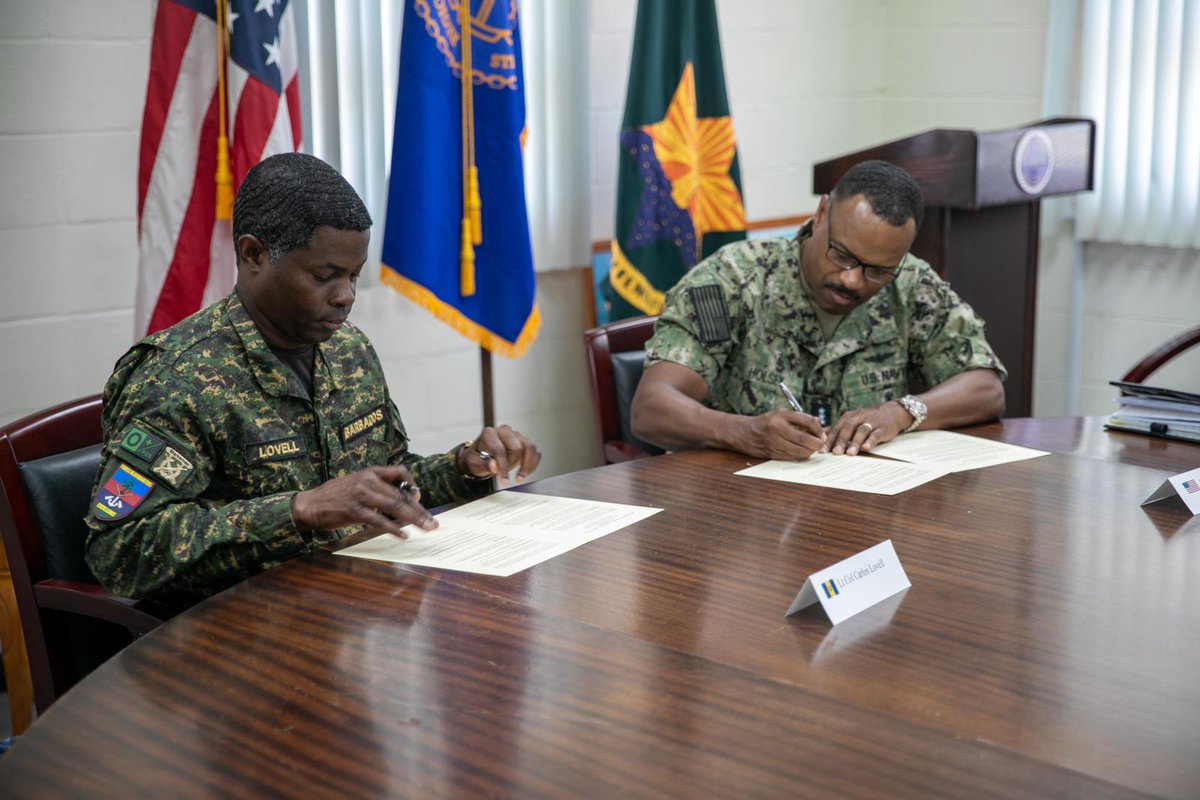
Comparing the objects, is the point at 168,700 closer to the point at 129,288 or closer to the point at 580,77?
the point at 129,288

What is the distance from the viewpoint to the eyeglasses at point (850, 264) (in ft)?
7.40

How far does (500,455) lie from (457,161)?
4.40ft

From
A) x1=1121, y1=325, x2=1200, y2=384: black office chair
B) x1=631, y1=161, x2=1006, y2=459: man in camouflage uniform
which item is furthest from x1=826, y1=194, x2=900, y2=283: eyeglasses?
x1=1121, y1=325, x2=1200, y2=384: black office chair

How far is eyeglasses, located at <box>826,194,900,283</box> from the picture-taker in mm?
2256

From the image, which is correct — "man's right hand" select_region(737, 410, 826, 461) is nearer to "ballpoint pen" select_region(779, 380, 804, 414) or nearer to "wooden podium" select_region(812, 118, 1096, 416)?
"ballpoint pen" select_region(779, 380, 804, 414)

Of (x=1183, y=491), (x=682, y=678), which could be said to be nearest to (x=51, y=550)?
(x=682, y=678)

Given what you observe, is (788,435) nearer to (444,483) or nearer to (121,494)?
(444,483)

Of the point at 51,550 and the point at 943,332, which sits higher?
the point at 943,332

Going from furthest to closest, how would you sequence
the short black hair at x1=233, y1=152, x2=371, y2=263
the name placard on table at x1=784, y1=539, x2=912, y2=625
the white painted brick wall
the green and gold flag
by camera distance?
the green and gold flag, the white painted brick wall, the short black hair at x1=233, y1=152, x2=371, y2=263, the name placard on table at x1=784, y1=539, x2=912, y2=625

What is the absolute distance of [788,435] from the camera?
78.7 inches

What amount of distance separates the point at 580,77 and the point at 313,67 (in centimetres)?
81

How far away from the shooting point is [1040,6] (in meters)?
3.93

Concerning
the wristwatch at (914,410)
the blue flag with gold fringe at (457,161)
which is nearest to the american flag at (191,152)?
the blue flag with gold fringe at (457,161)

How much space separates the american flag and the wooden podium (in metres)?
1.37
